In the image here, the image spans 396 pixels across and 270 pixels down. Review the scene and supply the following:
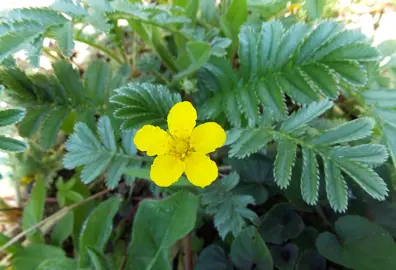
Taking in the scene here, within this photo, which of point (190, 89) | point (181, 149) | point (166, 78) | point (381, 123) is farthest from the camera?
point (166, 78)

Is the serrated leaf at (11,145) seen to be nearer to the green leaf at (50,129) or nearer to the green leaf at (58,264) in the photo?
the green leaf at (50,129)

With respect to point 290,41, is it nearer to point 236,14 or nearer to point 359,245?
point 236,14

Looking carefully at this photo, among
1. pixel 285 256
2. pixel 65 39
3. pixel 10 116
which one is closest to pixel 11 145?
pixel 10 116

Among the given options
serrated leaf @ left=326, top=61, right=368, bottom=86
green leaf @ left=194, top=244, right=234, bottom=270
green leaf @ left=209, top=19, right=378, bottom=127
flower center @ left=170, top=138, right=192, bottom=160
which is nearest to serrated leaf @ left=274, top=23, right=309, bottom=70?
green leaf @ left=209, top=19, right=378, bottom=127

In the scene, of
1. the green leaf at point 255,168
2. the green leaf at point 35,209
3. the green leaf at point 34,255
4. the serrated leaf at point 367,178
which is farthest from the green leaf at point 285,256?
the green leaf at point 35,209

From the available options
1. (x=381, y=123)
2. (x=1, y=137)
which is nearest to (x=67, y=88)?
(x=1, y=137)

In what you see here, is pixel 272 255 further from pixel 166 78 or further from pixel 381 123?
pixel 166 78
